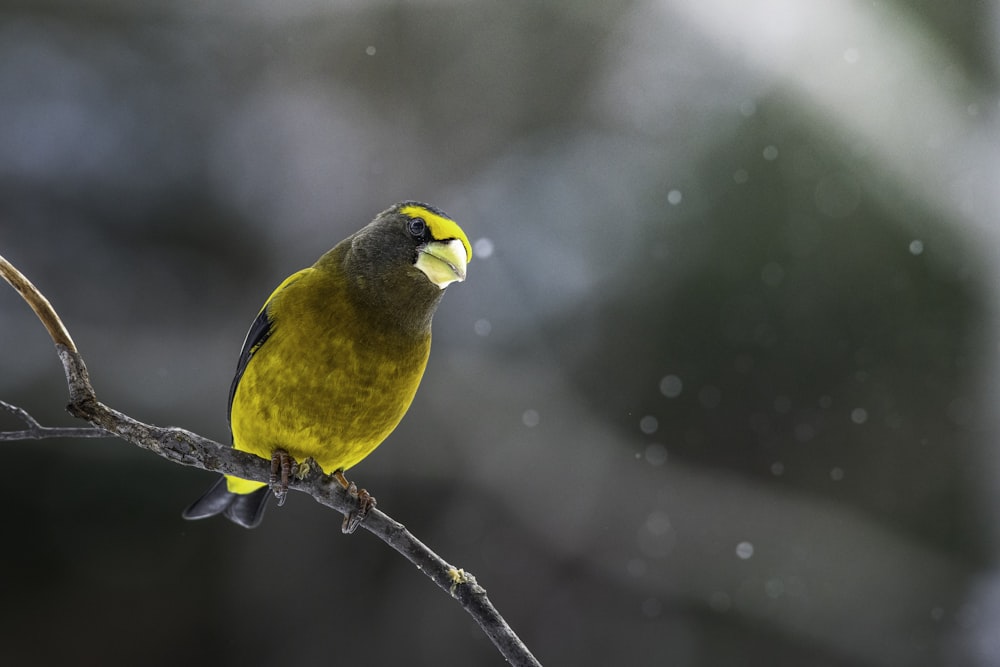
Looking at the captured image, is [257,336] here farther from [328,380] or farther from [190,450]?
[190,450]

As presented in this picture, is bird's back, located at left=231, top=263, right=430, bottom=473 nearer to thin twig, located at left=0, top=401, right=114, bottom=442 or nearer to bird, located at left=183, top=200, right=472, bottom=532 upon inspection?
bird, located at left=183, top=200, right=472, bottom=532

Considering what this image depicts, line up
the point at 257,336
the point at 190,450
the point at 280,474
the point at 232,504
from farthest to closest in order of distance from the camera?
the point at 232,504
the point at 257,336
the point at 280,474
the point at 190,450

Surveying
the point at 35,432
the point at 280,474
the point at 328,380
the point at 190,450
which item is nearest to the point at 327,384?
the point at 328,380

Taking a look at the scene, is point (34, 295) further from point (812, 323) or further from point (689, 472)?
point (812, 323)

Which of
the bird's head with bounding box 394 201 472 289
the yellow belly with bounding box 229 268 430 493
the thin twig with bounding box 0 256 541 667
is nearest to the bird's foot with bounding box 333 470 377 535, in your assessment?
the thin twig with bounding box 0 256 541 667

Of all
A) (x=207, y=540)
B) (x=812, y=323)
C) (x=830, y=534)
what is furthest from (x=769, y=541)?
(x=207, y=540)

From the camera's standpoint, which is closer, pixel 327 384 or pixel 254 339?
pixel 327 384

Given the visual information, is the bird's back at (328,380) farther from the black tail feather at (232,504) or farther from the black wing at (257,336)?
the black tail feather at (232,504)
